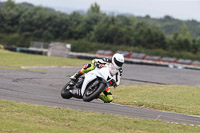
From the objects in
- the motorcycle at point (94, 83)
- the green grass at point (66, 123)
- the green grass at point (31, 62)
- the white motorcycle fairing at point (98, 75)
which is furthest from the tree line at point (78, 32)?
the green grass at point (66, 123)

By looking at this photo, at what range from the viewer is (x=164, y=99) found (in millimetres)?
18375

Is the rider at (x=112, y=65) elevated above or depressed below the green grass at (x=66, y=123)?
above

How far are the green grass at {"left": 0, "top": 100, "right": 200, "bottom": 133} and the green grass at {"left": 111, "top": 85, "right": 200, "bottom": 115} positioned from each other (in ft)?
15.5

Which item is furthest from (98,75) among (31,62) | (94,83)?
(31,62)

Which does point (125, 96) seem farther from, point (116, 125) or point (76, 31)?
point (76, 31)

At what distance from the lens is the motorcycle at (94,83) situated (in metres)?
11.3

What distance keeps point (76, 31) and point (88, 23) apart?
264 inches

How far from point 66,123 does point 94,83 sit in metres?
2.29

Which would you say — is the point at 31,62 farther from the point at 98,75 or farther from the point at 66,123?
the point at 66,123

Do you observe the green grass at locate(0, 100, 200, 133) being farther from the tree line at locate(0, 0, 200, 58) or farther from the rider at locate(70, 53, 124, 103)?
the tree line at locate(0, 0, 200, 58)

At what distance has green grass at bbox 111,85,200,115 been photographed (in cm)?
1565

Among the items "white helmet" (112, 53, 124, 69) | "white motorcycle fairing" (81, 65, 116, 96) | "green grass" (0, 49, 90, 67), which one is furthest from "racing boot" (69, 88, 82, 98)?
"green grass" (0, 49, 90, 67)

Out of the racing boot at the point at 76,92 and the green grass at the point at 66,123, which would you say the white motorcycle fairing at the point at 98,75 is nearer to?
the racing boot at the point at 76,92

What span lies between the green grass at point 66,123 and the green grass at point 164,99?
4.72 metres
